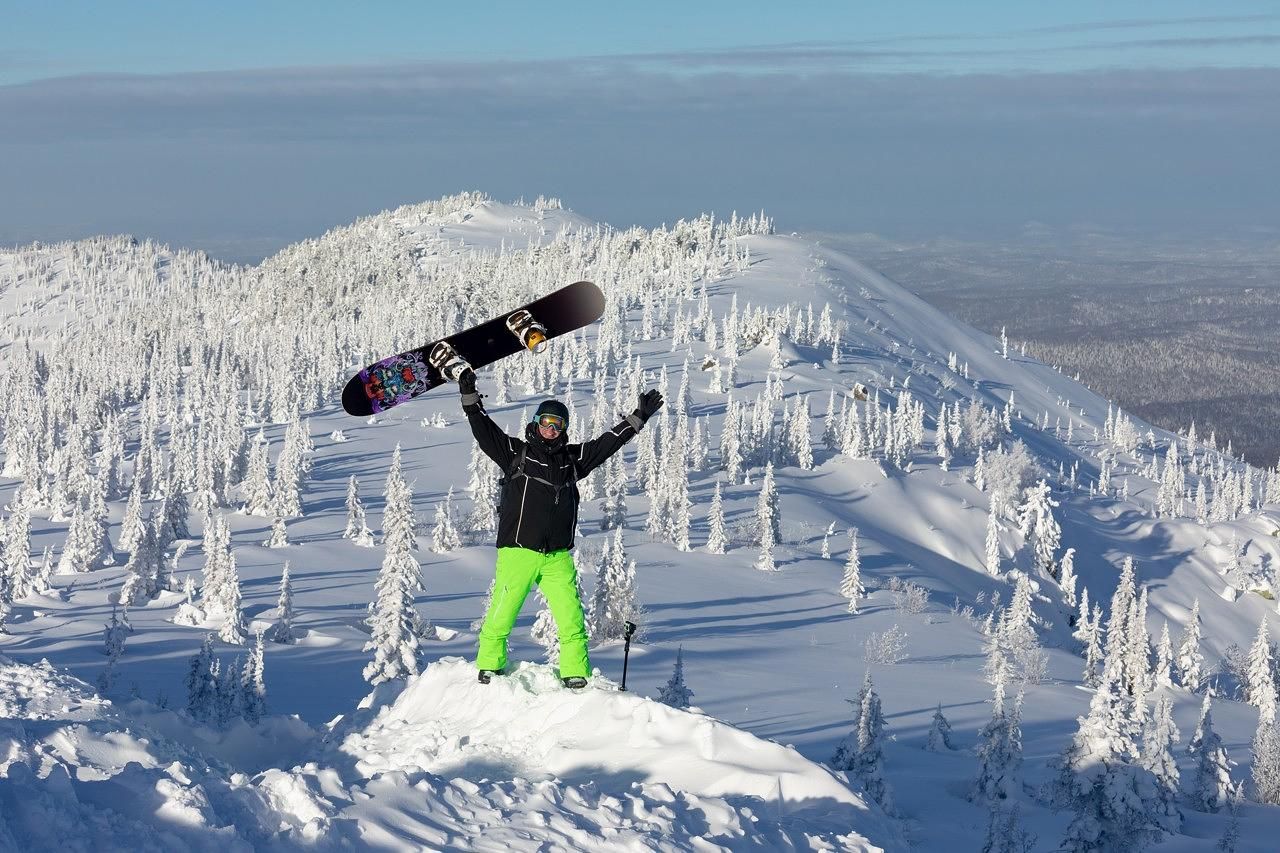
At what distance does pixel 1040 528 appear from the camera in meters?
102

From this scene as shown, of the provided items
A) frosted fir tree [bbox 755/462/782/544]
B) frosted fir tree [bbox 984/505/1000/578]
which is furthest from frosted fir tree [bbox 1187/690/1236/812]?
frosted fir tree [bbox 984/505/1000/578]

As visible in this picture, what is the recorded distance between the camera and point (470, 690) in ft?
40.8

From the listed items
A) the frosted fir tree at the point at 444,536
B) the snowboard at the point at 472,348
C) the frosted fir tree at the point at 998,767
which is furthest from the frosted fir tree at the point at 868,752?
the frosted fir tree at the point at 444,536

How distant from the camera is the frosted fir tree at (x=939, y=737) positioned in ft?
112

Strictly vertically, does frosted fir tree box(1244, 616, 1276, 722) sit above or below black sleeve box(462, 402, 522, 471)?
below

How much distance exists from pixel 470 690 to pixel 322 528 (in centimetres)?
6984

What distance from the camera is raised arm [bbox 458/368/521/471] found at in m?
11.7

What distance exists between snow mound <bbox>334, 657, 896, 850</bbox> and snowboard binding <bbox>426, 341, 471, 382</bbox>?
3.48m

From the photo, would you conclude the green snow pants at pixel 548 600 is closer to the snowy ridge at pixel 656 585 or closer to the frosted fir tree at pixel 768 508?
the snowy ridge at pixel 656 585

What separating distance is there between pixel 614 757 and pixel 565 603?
2140 millimetres

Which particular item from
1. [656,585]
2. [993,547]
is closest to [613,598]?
[656,585]

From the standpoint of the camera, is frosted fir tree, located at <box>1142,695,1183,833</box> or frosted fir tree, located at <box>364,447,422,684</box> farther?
frosted fir tree, located at <box>364,447,422,684</box>

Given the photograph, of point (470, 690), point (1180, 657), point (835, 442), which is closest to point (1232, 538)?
point (835, 442)

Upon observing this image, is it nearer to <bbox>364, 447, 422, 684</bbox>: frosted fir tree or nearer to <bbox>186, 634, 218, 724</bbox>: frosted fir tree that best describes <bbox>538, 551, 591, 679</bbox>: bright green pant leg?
<bbox>186, 634, 218, 724</bbox>: frosted fir tree
